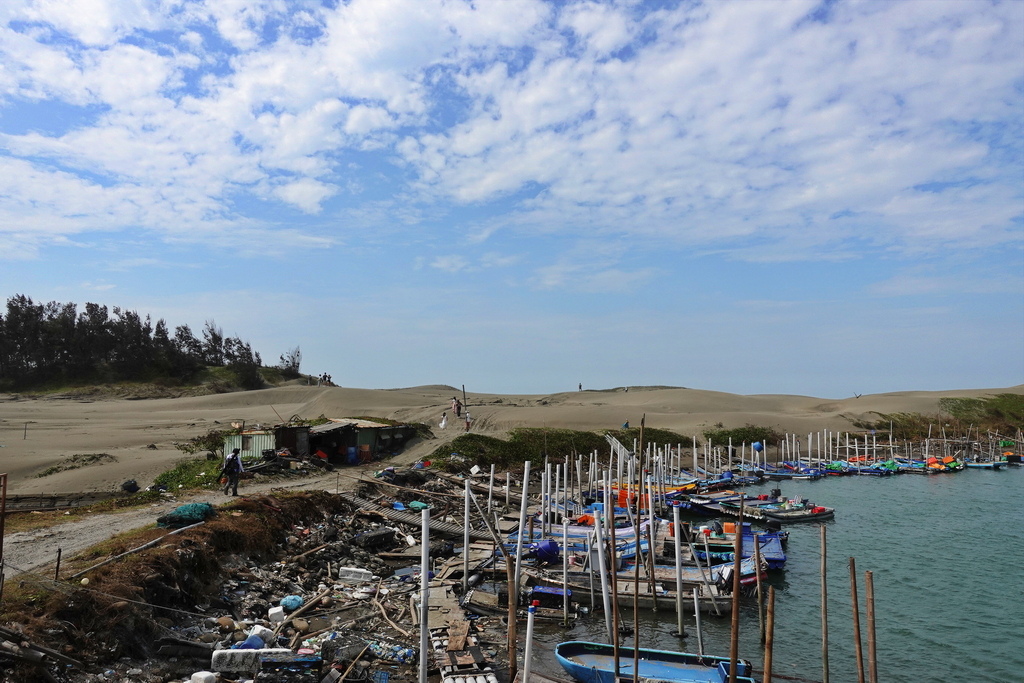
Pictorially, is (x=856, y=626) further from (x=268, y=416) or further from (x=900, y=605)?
(x=268, y=416)

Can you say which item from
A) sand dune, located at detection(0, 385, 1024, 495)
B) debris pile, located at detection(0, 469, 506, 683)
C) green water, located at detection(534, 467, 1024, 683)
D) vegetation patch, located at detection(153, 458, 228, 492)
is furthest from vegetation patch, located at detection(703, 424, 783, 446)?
vegetation patch, located at detection(153, 458, 228, 492)

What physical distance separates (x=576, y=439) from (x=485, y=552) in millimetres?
24981

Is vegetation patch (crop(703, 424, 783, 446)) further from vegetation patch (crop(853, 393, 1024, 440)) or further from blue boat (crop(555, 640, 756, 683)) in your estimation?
blue boat (crop(555, 640, 756, 683))

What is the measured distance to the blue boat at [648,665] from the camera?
43.6 ft

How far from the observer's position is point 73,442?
3603cm

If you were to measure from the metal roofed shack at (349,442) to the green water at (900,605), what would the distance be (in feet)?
67.7

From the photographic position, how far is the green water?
1633 centimetres

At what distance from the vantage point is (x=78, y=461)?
30.3m

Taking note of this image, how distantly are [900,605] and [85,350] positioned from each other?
77777mm

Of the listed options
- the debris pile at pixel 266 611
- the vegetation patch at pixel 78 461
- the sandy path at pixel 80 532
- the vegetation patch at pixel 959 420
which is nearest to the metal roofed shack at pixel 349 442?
the sandy path at pixel 80 532

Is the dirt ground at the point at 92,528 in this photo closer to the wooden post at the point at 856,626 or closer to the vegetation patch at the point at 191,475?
the vegetation patch at the point at 191,475

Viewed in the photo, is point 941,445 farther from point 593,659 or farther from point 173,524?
point 173,524

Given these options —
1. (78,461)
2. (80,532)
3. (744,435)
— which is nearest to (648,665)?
(80,532)

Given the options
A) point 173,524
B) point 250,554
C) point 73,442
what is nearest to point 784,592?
point 250,554
